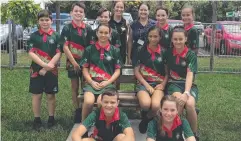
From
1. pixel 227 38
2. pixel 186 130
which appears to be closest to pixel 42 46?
pixel 186 130

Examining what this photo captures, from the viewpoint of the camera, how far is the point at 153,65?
18.4 ft

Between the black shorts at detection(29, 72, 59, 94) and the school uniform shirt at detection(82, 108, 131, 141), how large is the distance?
4.85 ft

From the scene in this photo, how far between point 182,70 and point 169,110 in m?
1.14

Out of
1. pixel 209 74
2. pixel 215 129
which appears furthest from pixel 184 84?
pixel 209 74

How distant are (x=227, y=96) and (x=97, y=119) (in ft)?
16.0

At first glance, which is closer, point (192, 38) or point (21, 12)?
point (192, 38)

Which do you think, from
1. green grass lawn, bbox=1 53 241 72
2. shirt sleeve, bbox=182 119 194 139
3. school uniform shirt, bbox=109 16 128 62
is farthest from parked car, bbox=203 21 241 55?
shirt sleeve, bbox=182 119 194 139

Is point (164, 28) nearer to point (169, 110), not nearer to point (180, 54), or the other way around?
point (180, 54)

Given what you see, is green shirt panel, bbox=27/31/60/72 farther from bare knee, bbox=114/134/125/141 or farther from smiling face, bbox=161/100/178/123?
smiling face, bbox=161/100/178/123

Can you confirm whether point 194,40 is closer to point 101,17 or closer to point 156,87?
point 156,87

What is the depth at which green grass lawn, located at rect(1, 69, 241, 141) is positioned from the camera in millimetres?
5934

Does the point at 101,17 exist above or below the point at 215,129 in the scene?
above

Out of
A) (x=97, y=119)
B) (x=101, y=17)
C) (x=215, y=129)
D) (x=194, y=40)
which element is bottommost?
(x=215, y=129)

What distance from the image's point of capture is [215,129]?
6367mm
